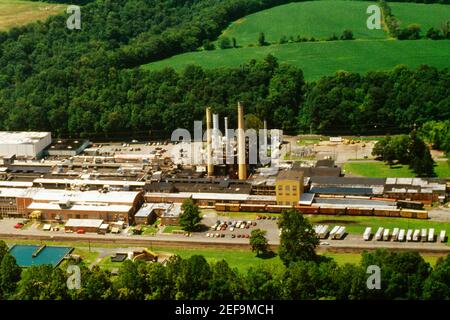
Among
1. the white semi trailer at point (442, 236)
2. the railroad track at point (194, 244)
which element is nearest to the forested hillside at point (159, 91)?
the railroad track at point (194, 244)

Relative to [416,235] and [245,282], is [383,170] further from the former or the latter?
[245,282]

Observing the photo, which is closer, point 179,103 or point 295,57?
point 179,103

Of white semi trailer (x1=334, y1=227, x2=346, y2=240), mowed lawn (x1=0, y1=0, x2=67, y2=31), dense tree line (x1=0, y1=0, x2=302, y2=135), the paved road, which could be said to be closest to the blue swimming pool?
the paved road

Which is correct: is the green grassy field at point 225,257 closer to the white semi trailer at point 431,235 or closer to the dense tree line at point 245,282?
the white semi trailer at point 431,235

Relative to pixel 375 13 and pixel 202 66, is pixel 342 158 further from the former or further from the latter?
pixel 375 13

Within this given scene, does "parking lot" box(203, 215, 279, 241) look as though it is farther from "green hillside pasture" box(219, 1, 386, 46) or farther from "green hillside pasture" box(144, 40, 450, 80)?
"green hillside pasture" box(219, 1, 386, 46)

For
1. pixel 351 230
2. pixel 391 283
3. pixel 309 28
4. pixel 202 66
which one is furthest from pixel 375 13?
pixel 391 283
